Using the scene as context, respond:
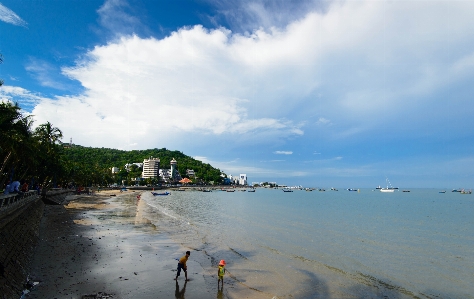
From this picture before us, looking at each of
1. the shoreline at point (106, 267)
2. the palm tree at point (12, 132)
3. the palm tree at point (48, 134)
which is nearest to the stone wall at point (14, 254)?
the shoreline at point (106, 267)

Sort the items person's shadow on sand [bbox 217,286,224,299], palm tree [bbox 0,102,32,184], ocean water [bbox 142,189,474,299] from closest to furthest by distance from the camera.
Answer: person's shadow on sand [bbox 217,286,224,299]
ocean water [bbox 142,189,474,299]
palm tree [bbox 0,102,32,184]

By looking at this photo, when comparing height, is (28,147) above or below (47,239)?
above

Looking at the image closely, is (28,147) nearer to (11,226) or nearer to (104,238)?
(104,238)

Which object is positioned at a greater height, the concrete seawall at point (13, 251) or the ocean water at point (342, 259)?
the concrete seawall at point (13, 251)

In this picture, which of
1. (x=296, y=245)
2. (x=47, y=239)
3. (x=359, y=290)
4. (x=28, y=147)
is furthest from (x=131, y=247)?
(x=28, y=147)

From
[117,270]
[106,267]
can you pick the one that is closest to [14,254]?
[106,267]

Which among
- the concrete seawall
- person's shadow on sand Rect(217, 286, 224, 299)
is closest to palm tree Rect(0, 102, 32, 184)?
the concrete seawall

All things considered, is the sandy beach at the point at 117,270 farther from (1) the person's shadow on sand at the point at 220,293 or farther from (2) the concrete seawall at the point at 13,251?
(2) the concrete seawall at the point at 13,251

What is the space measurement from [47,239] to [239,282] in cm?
1550

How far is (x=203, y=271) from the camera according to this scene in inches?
646

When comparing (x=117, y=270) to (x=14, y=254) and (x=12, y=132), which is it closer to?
(x=14, y=254)

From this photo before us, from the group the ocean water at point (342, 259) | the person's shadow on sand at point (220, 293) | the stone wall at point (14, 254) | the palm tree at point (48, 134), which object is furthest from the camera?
the palm tree at point (48, 134)

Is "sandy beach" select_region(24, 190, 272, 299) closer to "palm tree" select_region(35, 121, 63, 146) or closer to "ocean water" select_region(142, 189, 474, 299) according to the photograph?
"ocean water" select_region(142, 189, 474, 299)

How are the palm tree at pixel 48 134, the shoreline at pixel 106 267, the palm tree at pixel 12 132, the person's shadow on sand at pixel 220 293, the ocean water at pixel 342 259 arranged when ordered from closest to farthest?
the shoreline at pixel 106 267 → the person's shadow on sand at pixel 220 293 → the ocean water at pixel 342 259 → the palm tree at pixel 12 132 → the palm tree at pixel 48 134
